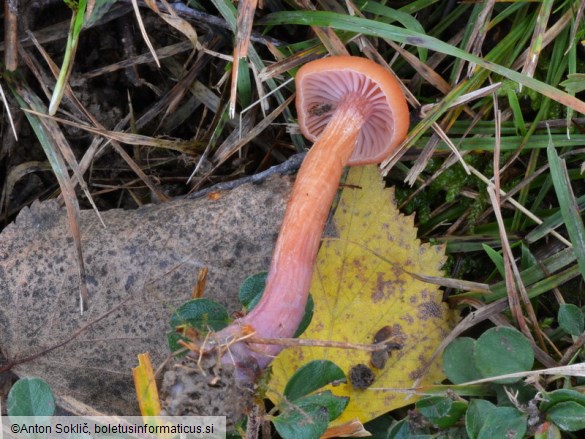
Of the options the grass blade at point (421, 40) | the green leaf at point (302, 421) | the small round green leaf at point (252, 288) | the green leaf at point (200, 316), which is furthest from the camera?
Result: the grass blade at point (421, 40)

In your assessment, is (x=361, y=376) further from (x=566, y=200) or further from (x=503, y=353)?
(x=566, y=200)

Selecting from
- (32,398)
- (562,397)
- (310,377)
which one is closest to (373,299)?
(310,377)

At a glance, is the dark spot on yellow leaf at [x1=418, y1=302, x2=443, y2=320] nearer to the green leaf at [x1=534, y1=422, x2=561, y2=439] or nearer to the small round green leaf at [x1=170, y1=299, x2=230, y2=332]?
the green leaf at [x1=534, y1=422, x2=561, y2=439]

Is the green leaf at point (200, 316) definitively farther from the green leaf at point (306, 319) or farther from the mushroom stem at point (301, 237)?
the green leaf at point (306, 319)

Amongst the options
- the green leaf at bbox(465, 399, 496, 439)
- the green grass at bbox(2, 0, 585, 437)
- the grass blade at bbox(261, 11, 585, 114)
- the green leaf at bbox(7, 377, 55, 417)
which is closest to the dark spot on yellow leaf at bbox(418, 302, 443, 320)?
Result: the green grass at bbox(2, 0, 585, 437)

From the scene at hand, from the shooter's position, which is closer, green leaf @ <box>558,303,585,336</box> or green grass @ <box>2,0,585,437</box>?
green leaf @ <box>558,303,585,336</box>

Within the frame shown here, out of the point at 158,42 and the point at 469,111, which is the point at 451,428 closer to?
the point at 469,111

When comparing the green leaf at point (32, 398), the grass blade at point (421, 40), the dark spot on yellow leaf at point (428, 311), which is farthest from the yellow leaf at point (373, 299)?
the green leaf at point (32, 398)
